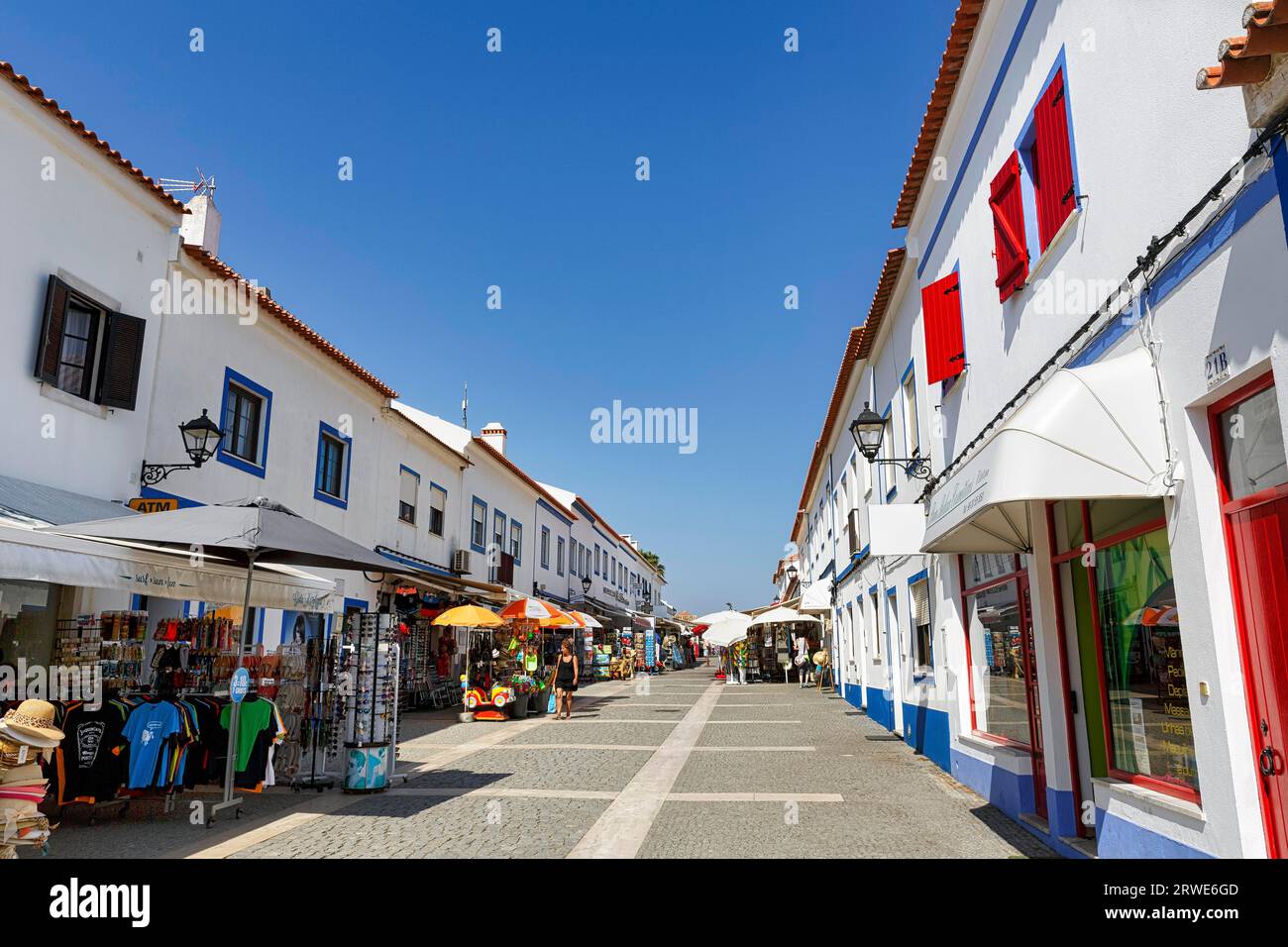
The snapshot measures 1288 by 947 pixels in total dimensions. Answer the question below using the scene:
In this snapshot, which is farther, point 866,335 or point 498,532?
point 498,532

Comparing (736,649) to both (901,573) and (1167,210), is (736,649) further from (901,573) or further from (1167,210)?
(1167,210)

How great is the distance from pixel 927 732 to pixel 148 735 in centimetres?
921

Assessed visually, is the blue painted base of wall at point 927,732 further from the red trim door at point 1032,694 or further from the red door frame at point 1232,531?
the red door frame at point 1232,531

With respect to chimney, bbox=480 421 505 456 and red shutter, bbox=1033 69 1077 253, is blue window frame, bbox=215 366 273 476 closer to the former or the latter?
red shutter, bbox=1033 69 1077 253

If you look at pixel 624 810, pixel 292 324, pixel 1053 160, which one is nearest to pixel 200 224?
pixel 292 324

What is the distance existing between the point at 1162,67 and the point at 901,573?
32.7 ft

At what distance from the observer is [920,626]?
1218cm

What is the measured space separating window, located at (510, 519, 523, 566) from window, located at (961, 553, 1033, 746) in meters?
20.1

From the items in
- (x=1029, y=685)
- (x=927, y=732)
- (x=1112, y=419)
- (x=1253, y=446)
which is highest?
(x=1112, y=419)

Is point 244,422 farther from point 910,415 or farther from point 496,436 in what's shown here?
point 496,436

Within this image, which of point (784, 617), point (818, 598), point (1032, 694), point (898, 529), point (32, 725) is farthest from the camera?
point (784, 617)

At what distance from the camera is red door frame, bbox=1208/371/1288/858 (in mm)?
3711

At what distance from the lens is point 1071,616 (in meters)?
6.34

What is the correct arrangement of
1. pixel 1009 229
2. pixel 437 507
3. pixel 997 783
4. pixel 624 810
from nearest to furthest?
pixel 1009 229 < pixel 997 783 < pixel 624 810 < pixel 437 507
